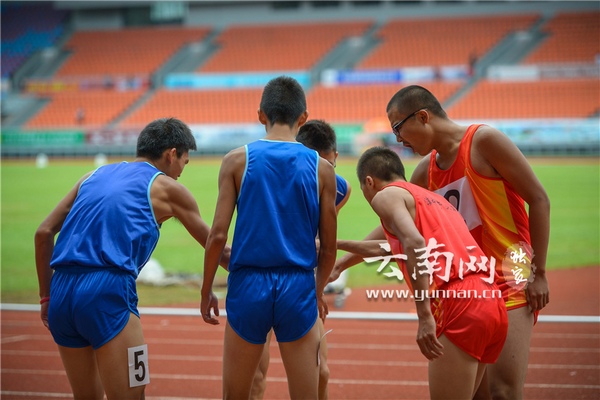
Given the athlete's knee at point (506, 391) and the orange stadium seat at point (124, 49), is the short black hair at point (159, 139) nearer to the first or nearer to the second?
the athlete's knee at point (506, 391)

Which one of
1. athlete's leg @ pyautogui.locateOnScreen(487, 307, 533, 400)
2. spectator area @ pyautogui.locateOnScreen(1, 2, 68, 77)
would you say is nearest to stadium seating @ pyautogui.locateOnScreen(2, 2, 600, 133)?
spectator area @ pyautogui.locateOnScreen(1, 2, 68, 77)

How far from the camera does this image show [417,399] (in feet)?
19.7

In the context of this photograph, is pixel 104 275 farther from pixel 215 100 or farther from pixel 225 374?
pixel 215 100

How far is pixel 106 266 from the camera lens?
3.72 meters

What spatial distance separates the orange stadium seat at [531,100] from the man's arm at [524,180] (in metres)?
32.3

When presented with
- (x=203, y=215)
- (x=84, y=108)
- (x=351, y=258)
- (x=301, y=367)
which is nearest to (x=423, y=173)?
(x=351, y=258)

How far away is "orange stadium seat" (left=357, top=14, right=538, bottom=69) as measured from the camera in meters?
40.9

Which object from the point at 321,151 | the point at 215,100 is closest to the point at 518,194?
the point at 321,151

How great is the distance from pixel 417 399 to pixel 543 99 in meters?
32.6

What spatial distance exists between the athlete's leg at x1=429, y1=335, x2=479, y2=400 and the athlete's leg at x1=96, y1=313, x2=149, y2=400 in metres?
1.56

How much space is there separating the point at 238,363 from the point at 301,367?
1.06 ft

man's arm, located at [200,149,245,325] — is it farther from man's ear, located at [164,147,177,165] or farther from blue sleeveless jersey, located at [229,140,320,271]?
man's ear, located at [164,147,177,165]

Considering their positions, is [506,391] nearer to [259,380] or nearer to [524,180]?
[524,180]

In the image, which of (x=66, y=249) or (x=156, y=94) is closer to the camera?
(x=66, y=249)
